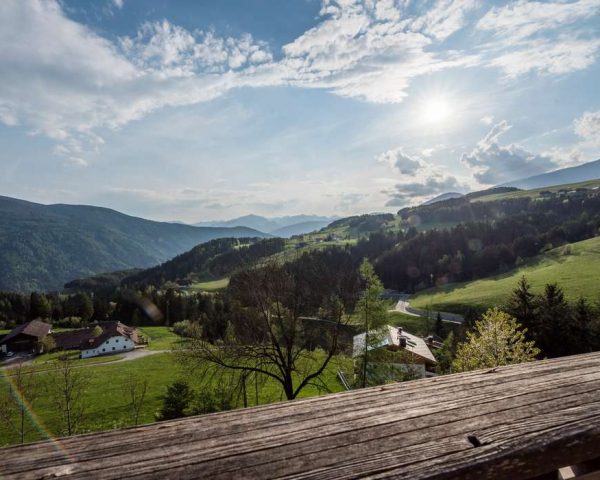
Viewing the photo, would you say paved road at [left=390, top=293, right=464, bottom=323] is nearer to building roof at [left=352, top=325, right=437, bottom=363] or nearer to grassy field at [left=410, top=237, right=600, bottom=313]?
grassy field at [left=410, top=237, right=600, bottom=313]

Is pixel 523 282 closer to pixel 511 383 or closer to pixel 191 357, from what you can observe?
pixel 191 357

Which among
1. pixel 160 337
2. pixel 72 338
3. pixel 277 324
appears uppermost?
pixel 277 324

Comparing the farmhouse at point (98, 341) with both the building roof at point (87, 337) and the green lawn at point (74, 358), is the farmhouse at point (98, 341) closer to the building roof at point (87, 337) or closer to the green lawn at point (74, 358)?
the building roof at point (87, 337)

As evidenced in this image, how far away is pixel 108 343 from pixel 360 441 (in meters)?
94.2

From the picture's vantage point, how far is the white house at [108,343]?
266ft

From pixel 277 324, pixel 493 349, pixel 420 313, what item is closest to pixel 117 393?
pixel 277 324

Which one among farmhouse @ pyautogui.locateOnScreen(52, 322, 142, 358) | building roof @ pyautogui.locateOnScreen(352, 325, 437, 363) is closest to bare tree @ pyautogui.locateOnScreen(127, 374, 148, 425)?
building roof @ pyautogui.locateOnScreen(352, 325, 437, 363)

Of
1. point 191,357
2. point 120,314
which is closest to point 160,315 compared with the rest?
point 120,314

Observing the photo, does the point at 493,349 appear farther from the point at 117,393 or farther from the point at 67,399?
the point at 117,393

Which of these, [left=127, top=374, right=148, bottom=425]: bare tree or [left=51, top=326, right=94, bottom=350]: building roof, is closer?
[left=127, top=374, right=148, bottom=425]: bare tree

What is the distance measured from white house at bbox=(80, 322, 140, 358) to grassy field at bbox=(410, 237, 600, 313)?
3003 inches

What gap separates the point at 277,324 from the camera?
21.1m

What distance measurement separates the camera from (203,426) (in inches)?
70.9

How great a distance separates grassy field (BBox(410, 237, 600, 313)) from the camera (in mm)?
91000
